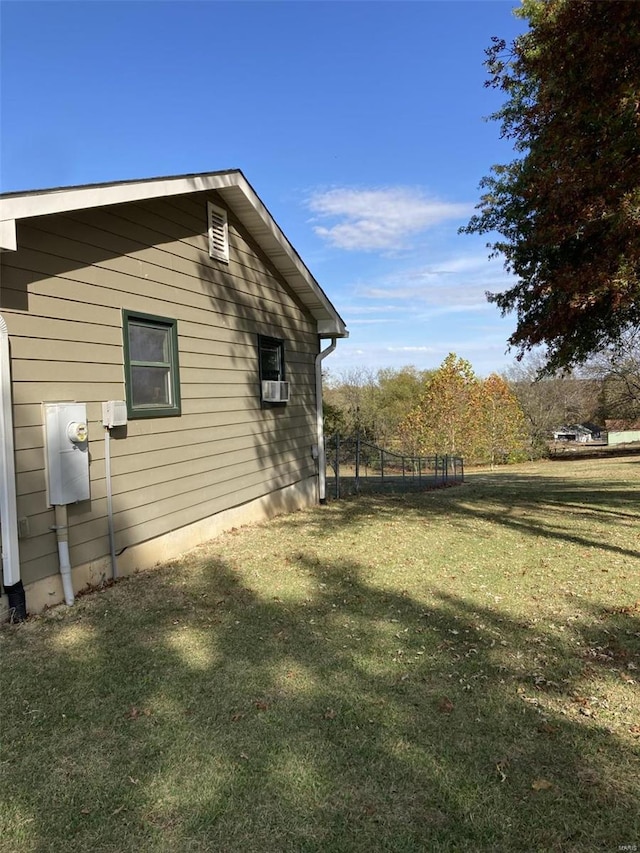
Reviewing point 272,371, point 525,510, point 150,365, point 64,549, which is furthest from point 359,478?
point 64,549

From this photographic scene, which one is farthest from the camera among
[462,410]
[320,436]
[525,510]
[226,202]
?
[462,410]

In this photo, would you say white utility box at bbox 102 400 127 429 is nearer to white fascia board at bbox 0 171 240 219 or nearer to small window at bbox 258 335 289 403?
white fascia board at bbox 0 171 240 219

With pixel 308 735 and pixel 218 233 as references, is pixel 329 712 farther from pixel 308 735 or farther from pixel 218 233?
pixel 218 233

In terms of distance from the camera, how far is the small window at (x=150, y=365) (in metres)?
5.16

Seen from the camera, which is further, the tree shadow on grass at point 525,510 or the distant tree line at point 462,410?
the distant tree line at point 462,410

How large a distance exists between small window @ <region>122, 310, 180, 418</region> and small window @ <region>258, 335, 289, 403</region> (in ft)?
7.07

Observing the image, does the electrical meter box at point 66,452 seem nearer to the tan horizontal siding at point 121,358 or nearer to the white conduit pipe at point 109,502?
the tan horizontal siding at point 121,358

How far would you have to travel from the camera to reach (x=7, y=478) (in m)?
3.69

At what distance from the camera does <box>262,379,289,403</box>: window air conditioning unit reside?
7816 millimetres

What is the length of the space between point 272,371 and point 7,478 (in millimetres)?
5067

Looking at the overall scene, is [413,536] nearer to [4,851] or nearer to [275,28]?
[4,851]

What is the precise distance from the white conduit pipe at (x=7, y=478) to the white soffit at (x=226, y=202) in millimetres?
811

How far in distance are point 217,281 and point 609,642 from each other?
5.72 m

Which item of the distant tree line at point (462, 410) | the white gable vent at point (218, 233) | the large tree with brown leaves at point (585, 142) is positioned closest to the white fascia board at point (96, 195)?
the white gable vent at point (218, 233)
